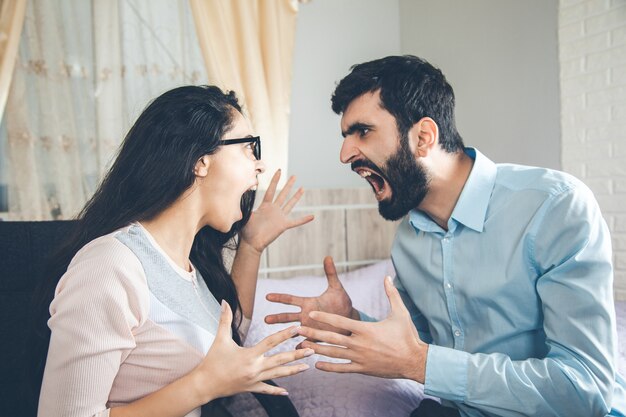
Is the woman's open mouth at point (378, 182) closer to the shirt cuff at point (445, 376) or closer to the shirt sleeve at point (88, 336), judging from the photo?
the shirt cuff at point (445, 376)

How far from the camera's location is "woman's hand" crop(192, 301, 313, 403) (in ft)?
2.90

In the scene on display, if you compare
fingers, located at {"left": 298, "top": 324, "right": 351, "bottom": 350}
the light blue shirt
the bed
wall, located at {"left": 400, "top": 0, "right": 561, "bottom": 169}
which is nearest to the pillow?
the bed

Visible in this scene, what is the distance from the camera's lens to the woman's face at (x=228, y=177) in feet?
3.77

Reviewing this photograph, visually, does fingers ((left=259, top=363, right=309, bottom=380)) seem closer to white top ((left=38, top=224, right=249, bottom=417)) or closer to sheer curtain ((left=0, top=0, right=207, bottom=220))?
white top ((left=38, top=224, right=249, bottom=417))

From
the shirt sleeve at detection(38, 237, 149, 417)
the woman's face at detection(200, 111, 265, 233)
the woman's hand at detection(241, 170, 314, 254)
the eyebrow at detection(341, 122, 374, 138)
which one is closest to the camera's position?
the shirt sleeve at detection(38, 237, 149, 417)

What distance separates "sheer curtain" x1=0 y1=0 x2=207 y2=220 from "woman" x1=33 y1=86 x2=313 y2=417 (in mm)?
1313

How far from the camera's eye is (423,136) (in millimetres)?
1333

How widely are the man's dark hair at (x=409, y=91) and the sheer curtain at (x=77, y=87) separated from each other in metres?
1.52

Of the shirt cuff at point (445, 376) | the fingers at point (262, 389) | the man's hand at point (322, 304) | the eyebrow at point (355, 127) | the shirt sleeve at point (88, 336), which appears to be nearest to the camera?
the shirt sleeve at point (88, 336)

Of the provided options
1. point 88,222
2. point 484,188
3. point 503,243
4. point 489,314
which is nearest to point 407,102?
point 484,188

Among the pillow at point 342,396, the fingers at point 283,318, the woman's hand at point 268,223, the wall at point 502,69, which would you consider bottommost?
the pillow at point 342,396

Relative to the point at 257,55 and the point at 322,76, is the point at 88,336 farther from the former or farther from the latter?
the point at 322,76

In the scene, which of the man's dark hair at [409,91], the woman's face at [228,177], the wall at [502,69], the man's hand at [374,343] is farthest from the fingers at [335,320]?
the wall at [502,69]

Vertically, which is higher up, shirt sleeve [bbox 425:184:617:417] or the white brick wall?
the white brick wall
